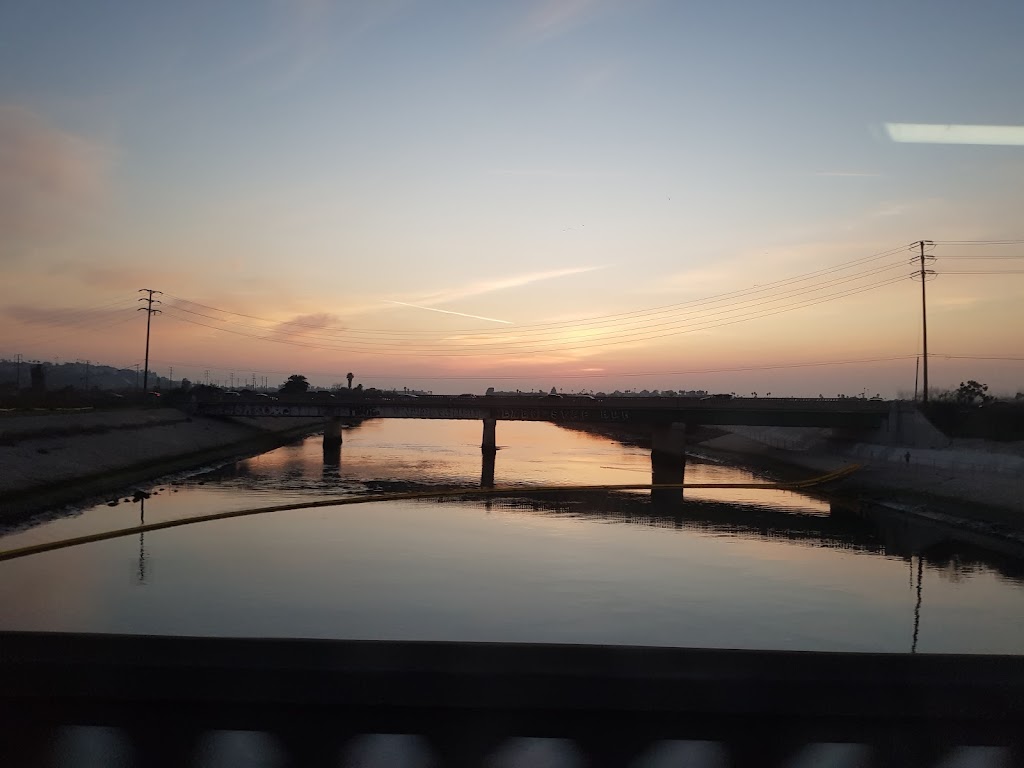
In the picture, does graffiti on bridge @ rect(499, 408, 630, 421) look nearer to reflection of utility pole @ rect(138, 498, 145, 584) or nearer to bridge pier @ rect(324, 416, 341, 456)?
bridge pier @ rect(324, 416, 341, 456)

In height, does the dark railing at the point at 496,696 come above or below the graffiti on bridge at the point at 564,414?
below

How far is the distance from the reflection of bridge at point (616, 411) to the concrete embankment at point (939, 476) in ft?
10.5

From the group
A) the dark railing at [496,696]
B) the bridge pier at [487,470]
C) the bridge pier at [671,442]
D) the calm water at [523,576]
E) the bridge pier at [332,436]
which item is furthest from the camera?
the bridge pier at [332,436]

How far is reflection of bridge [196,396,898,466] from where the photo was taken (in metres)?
55.3

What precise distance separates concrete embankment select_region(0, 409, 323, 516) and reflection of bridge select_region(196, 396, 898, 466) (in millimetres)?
3780

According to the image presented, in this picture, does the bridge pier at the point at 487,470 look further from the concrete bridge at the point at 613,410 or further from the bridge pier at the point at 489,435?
the concrete bridge at the point at 613,410

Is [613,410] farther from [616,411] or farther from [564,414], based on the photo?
[564,414]

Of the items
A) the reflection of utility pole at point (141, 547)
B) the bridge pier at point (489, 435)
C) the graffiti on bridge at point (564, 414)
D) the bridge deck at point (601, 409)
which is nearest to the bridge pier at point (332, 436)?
the bridge deck at point (601, 409)

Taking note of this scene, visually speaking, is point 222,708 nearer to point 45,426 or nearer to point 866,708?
point 866,708

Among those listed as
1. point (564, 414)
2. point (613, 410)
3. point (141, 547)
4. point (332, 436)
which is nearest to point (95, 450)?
point (141, 547)

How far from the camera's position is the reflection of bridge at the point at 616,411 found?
181ft

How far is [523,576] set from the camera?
2202 cm

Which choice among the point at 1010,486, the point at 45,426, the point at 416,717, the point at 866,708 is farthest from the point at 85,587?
the point at 1010,486

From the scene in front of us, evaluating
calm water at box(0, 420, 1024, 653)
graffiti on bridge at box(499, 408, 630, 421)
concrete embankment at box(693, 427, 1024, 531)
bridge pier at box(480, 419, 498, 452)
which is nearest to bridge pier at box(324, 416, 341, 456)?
bridge pier at box(480, 419, 498, 452)
